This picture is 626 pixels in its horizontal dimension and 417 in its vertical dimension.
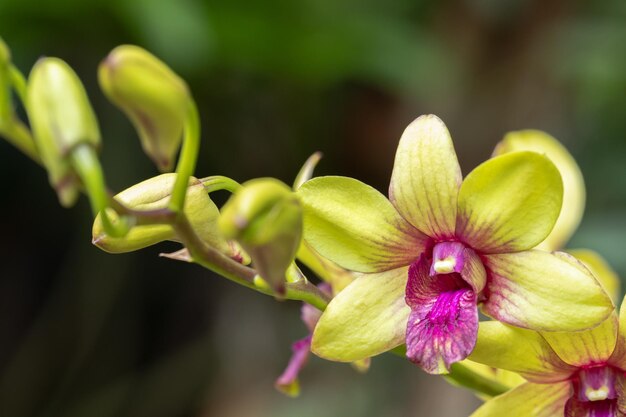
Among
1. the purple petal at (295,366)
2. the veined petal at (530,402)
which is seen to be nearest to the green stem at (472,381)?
the veined petal at (530,402)

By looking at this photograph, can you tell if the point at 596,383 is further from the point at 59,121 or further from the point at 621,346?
the point at 59,121

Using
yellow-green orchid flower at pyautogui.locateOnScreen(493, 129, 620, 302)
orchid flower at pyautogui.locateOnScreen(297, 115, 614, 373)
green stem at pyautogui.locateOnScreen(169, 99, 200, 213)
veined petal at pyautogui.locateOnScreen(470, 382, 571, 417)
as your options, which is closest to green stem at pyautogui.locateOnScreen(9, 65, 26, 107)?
green stem at pyautogui.locateOnScreen(169, 99, 200, 213)

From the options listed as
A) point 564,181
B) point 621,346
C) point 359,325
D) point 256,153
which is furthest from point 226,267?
point 256,153

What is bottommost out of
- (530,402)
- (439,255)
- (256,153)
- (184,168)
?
(256,153)

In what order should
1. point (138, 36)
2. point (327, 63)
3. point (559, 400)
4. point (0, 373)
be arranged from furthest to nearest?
point (0, 373)
point (327, 63)
point (138, 36)
point (559, 400)

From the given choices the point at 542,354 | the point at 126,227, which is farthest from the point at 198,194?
the point at 542,354

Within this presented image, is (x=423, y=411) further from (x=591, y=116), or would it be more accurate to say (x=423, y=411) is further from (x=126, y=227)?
(x=126, y=227)
